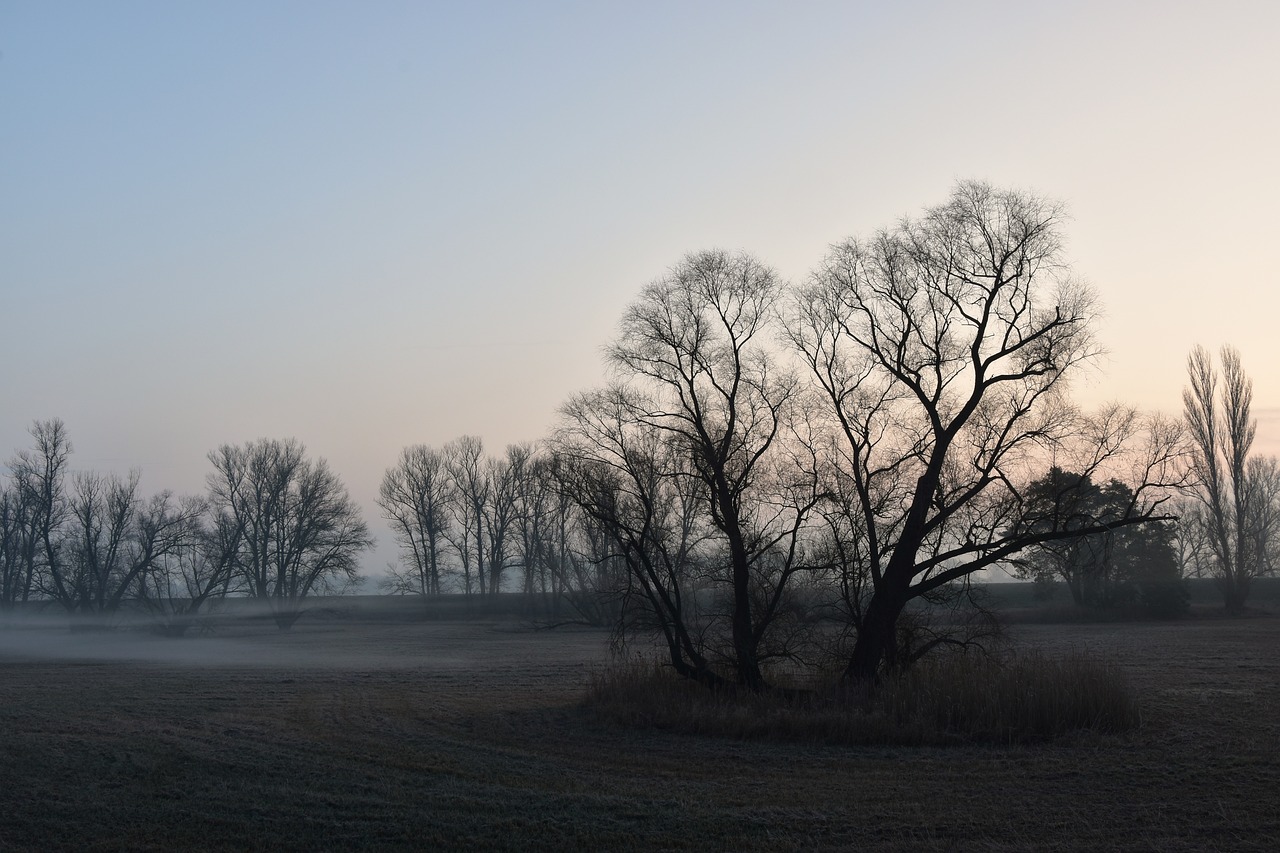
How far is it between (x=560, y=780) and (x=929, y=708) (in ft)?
24.9

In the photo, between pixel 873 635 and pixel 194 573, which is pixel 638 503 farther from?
pixel 194 573

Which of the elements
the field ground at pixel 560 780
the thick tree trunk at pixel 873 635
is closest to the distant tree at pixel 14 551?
the field ground at pixel 560 780

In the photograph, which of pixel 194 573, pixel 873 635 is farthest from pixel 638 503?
pixel 194 573

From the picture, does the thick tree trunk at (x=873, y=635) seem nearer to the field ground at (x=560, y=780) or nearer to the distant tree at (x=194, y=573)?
the field ground at (x=560, y=780)

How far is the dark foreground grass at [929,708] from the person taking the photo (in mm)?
16781

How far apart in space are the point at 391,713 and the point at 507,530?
2773 inches

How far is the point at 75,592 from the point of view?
2650 inches

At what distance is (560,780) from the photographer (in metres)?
13.5

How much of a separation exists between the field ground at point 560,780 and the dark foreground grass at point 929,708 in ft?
2.28

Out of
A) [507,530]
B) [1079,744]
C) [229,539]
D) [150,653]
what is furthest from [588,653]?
[507,530]

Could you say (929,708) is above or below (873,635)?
below

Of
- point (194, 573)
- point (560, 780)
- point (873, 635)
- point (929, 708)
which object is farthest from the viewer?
point (194, 573)

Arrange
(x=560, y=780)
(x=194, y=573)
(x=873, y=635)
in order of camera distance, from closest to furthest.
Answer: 1. (x=560, y=780)
2. (x=873, y=635)
3. (x=194, y=573)

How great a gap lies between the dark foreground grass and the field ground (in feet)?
2.28
